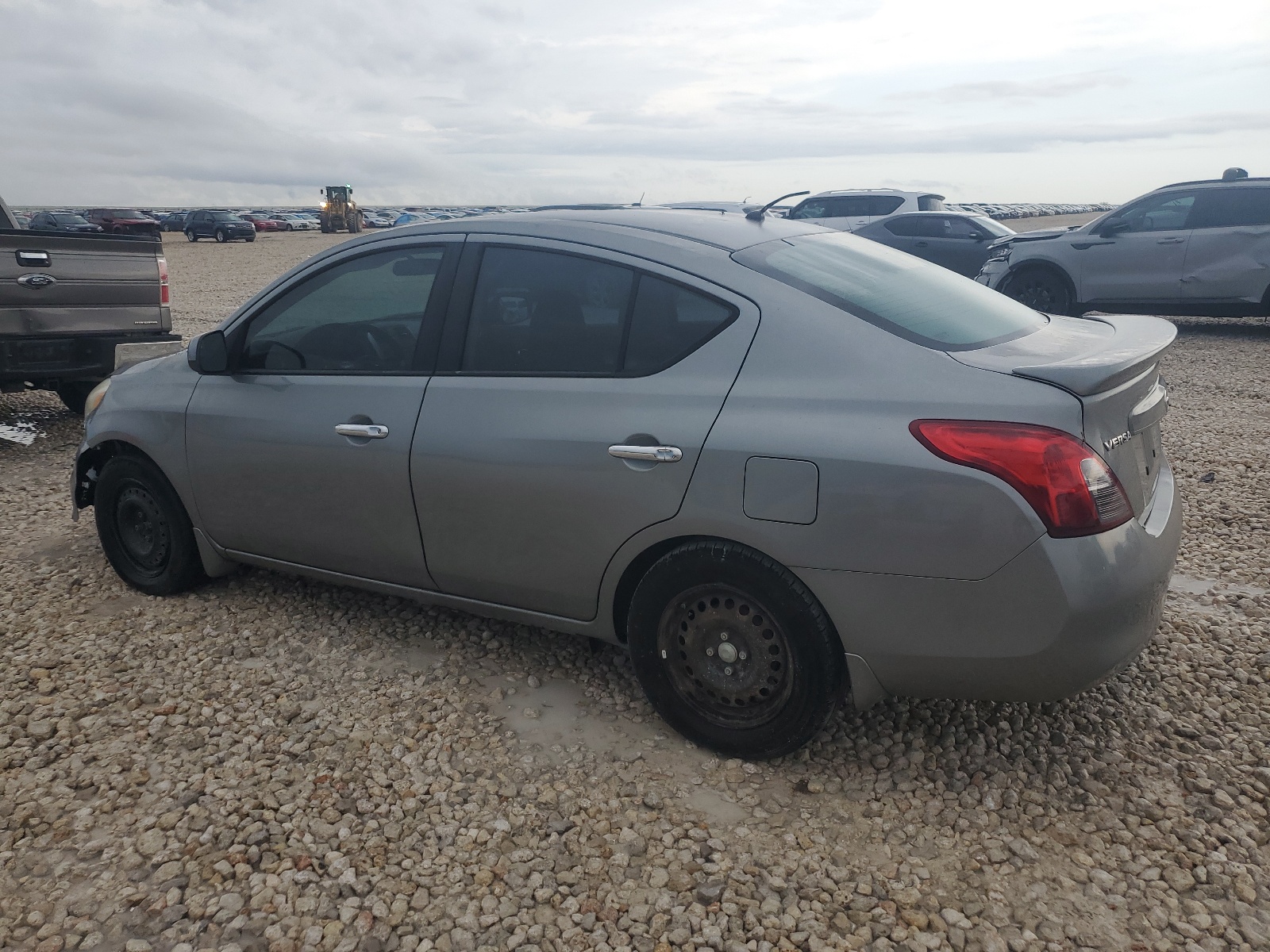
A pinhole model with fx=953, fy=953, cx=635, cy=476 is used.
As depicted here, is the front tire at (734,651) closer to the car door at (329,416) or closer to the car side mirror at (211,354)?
the car door at (329,416)

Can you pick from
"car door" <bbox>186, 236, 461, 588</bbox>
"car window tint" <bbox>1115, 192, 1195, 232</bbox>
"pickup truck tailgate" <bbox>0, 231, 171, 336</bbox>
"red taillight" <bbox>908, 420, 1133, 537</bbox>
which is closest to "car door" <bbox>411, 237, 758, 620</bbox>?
"car door" <bbox>186, 236, 461, 588</bbox>

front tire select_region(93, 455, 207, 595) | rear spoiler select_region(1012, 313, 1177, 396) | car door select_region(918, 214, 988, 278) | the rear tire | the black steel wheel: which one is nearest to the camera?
rear spoiler select_region(1012, 313, 1177, 396)

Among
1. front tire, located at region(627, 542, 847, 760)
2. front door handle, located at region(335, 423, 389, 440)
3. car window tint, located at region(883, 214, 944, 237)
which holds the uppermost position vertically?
car window tint, located at region(883, 214, 944, 237)

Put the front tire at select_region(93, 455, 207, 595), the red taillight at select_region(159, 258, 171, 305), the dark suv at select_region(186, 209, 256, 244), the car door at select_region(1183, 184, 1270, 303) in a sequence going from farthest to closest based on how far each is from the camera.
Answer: the dark suv at select_region(186, 209, 256, 244) < the car door at select_region(1183, 184, 1270, 303) < the red taillight at select_region(159, 258, 171, 305) < the front tire at select_region(93, 455, 207, 595)

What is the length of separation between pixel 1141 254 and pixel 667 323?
9.73m

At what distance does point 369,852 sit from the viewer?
2.53 metres

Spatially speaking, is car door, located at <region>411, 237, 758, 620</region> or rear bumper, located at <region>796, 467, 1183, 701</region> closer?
rear bumper, located at <region>796, 467, 1183, 701</region>

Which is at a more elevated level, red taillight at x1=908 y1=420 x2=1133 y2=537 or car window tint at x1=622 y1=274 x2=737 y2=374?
car window tint at x1=622 y1=274 x2=737 y2=374

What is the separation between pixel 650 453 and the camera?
2.75 m

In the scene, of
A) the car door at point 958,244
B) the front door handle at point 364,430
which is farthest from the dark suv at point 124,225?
the front door handle at point 364,430

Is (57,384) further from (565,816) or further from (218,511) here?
(565,816)

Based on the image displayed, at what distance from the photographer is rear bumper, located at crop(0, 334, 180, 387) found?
6.62 metres

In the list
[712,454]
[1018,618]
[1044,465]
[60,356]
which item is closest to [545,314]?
[712,454]

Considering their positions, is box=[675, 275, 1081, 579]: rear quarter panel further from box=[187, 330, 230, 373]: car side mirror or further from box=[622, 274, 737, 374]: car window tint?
box=[187, 330, 230, 373]: car side mirror
